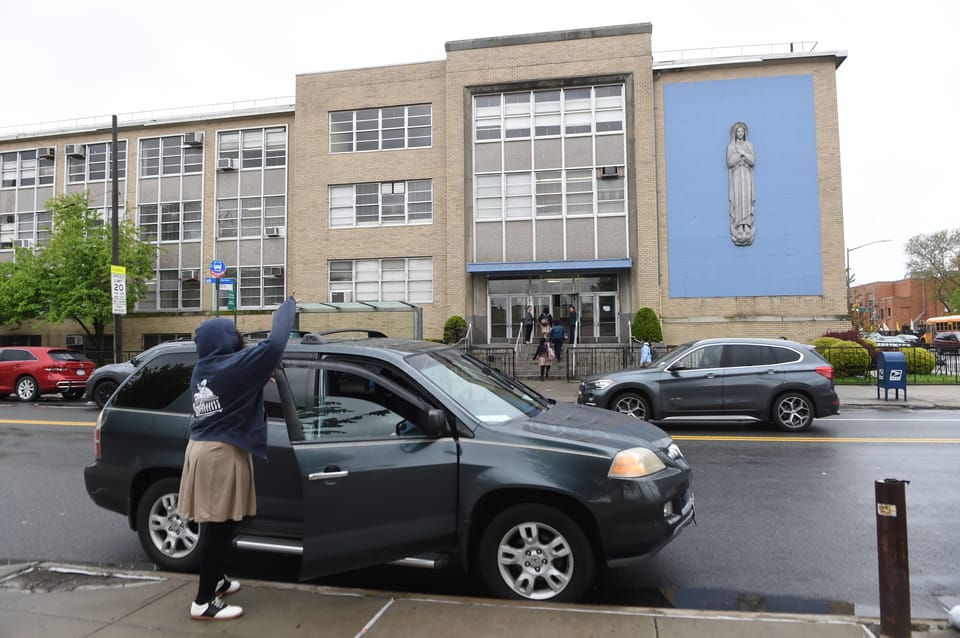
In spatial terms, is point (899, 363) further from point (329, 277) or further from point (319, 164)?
point (319, 164)

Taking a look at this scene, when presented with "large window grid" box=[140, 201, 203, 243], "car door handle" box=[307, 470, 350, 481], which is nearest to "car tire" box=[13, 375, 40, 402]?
"large window grid" box=[140, 201, 203, 243]

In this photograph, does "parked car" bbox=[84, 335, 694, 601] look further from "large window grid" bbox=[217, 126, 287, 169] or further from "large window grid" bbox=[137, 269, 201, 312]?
"large window grid" bbox=[137, 269, 201, 312]

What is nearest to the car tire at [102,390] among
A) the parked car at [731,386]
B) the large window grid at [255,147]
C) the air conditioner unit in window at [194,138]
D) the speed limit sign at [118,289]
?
the speed limit sign at [118,289]

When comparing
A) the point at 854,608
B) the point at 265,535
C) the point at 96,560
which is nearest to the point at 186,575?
the point at 265,535

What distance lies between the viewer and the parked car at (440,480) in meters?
3.75

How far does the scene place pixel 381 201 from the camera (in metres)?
27.8

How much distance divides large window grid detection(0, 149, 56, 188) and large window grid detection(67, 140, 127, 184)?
1457 mm

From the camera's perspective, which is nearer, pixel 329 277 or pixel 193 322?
pixel 329 277

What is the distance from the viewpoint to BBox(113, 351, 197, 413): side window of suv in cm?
475

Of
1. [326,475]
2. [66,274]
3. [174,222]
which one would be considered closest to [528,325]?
[174,222]

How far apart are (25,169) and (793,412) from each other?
38.6 metres

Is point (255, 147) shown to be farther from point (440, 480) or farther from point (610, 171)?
point (440, 480)

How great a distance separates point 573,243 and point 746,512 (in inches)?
819

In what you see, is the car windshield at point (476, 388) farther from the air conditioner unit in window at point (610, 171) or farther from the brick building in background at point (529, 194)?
the air conditioner unit in window at point (610, 171)
